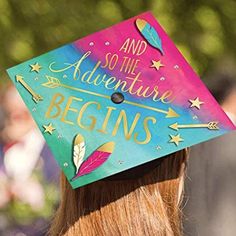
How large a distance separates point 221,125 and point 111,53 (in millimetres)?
203

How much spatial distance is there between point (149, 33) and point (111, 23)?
0.50 meters

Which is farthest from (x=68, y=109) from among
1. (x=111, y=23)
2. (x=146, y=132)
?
(x=111, y=23)

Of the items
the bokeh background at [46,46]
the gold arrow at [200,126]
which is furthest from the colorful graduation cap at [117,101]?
the bokeh background at [46,46]

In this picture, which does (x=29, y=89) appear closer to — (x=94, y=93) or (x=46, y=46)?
(x=94, y=93)

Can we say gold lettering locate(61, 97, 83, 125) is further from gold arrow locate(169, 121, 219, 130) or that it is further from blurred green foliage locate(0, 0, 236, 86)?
blurred green foliage locate(0, 0, 236, 86)

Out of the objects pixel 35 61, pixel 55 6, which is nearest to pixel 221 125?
pixel 35 61

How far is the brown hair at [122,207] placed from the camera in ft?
3.59

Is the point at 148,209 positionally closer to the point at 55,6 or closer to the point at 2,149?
the point at 2,149

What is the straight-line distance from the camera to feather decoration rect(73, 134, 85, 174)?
3.47ft

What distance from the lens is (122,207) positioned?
3.60ft

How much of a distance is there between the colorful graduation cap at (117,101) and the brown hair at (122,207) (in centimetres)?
6

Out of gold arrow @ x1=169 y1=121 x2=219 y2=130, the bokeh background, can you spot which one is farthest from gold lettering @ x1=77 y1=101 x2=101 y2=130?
the bokeh background

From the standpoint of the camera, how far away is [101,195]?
3.62 feet

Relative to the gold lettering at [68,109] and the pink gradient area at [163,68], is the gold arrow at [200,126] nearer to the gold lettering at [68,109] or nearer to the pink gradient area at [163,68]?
the pink gradient area at [163,68]
